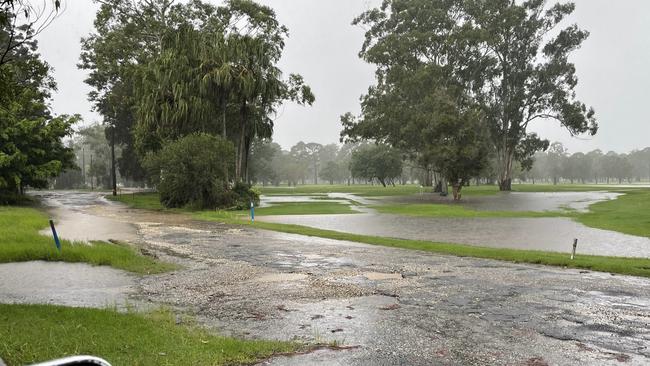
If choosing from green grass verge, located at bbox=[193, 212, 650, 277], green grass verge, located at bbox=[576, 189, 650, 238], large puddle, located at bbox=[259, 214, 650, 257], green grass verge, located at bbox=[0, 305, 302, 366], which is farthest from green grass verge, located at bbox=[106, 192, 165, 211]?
green grass verge, located at bbox=[0, 305, 302, 366]

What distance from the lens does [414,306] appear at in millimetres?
9445

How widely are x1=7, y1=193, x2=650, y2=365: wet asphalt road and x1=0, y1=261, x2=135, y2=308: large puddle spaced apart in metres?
0.52

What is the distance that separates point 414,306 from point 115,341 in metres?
5.20

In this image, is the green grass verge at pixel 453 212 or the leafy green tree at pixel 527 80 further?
the leafy green tree at pixel 527 80

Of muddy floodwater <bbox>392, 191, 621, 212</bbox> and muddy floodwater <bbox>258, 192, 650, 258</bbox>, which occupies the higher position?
muddy floodwater <bbox>392, 191, 621, 212</bbox>

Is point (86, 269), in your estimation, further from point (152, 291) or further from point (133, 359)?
point (133, 359)

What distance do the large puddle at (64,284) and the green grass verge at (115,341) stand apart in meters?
1.58

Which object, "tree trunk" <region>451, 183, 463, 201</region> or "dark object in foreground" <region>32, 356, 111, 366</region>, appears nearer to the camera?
"dark object in foreground" <region>32, 356, 111, 366</region>

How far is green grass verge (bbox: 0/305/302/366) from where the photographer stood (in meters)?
6.10

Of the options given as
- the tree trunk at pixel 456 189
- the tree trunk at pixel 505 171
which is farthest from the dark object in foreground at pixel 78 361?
the tree trunk at pixel 505 171

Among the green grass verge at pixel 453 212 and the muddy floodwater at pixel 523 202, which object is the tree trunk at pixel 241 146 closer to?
the green grass verge at pixel 453 212

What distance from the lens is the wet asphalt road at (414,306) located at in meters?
6.89

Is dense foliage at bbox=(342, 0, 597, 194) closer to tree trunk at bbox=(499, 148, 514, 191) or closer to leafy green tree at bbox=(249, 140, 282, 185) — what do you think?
tree trunk at bbox=(499, 148, 514, 191)

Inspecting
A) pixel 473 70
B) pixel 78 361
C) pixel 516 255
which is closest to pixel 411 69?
pixel 473 70
